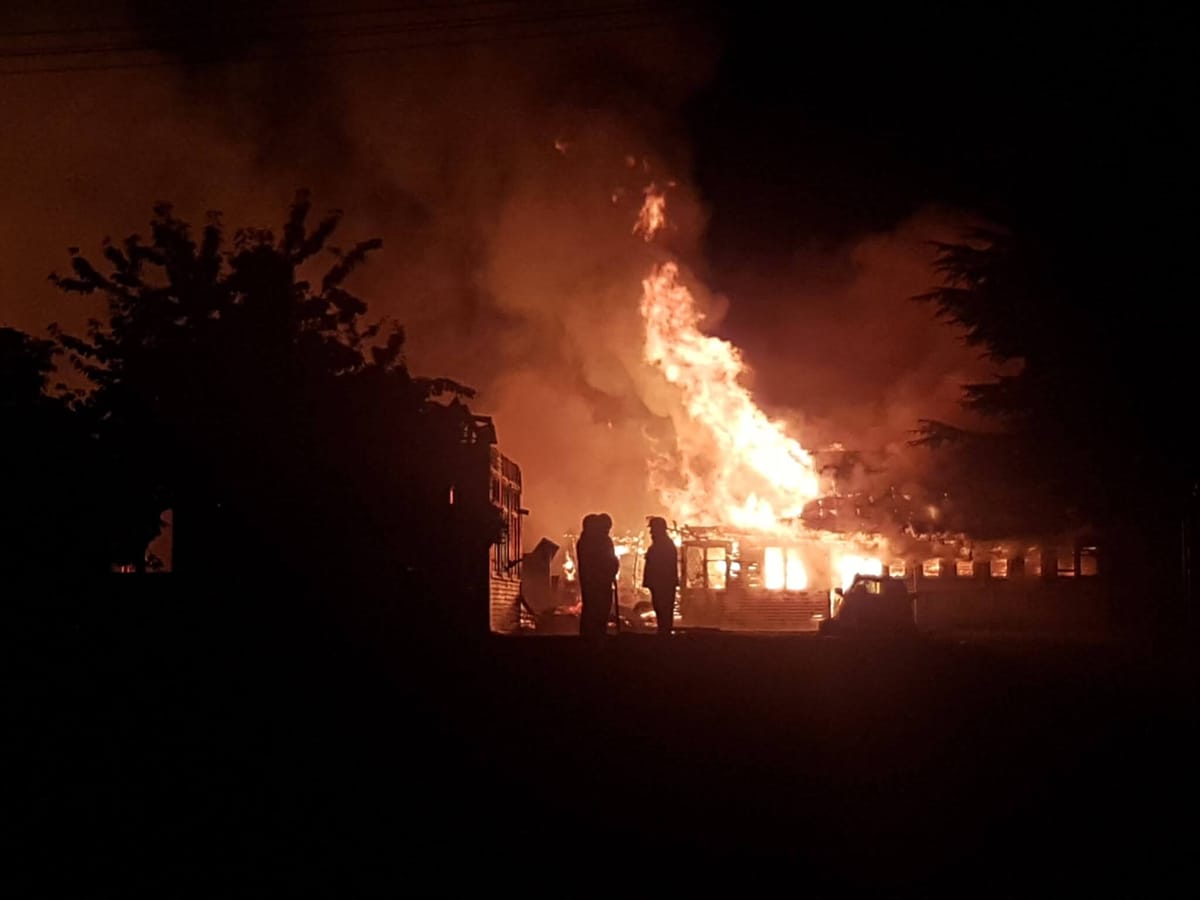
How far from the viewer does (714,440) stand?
4222cm

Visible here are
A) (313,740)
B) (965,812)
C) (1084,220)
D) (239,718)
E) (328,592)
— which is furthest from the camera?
(1084,220)

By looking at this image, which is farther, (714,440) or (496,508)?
(714,440)

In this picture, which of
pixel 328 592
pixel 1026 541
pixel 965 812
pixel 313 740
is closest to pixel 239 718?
pixel 313 740

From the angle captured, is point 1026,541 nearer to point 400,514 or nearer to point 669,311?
point 400,514

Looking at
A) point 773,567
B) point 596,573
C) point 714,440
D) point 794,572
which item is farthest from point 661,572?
point 714,440

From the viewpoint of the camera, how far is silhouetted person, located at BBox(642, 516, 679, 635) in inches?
657

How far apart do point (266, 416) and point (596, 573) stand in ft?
20.3

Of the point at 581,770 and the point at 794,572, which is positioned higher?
the point at 794,572

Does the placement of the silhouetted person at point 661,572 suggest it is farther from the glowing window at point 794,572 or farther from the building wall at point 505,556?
the glowing window at point 794,572

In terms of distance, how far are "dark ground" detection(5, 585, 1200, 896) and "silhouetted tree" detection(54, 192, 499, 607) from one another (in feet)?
15.9

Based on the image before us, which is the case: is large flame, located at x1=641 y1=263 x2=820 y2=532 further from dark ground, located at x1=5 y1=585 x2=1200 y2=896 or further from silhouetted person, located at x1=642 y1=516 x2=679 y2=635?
dark ground, located at x1=5 y1=585 x2=1200 y2=896

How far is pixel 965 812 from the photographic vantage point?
7.26 metres

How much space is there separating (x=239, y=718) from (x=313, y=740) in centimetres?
105

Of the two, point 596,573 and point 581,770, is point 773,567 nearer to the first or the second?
point 596,573
